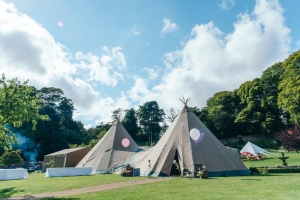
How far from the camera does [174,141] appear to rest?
18672 millimetres

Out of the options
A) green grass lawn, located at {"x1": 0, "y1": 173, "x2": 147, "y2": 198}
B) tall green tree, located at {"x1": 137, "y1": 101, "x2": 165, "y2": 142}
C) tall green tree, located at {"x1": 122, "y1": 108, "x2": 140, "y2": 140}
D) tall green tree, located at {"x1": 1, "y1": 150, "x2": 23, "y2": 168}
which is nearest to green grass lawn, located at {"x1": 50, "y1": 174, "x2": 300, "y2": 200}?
green grass lawn, located at {"x1": 0, "y1": 173, "x2": 147, "y2": 198}

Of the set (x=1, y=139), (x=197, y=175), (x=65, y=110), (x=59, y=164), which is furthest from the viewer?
(x=65, y=110)

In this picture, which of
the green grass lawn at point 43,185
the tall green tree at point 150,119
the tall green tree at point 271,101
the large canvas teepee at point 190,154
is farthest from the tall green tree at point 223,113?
the green grass lawn at point 43,185

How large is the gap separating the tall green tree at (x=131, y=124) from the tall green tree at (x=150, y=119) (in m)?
2.41

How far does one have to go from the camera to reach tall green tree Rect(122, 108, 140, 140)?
6519 cm

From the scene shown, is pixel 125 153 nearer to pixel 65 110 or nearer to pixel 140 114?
pixel 65 110

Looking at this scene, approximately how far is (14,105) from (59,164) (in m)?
21.5

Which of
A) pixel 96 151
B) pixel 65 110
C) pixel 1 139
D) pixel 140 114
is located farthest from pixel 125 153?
pixel 140 114

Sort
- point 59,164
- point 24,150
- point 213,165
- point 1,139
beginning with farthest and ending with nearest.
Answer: point 24,150 → point 59,164 → point 213,165 → point 1,139

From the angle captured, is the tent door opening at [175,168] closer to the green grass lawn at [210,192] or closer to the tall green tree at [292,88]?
the green grass lawn at [210,192]

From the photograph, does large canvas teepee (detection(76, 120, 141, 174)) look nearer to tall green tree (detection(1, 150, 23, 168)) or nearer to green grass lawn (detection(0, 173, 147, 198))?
green grass lawn (detection(0, 173, 147, 198))

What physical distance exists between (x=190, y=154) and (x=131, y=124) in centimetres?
4897

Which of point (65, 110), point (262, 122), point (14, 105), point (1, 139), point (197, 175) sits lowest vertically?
point (197, 175)

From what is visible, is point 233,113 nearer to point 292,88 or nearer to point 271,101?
point 271,101
